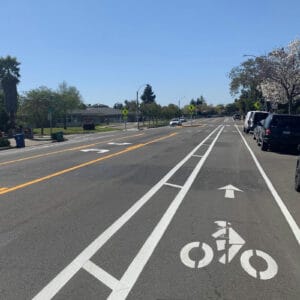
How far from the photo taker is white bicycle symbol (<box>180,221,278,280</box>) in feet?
20.2

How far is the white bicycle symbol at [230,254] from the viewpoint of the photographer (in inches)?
243

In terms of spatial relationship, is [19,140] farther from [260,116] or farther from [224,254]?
[224,254]

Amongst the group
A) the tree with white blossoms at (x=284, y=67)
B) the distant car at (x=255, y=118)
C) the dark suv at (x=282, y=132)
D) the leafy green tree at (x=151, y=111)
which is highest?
the tree with white blossoms at (x=284, y=67)

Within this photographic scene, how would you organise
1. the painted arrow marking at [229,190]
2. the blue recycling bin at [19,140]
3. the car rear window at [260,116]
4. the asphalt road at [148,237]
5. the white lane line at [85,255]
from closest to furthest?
the white lane line at [85,255], the asphalt road at [148,237], the painted arrow marking at [229,190], the blue recycling bin at [19,140], the car rear window at [260,116]

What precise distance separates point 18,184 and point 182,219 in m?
5.85

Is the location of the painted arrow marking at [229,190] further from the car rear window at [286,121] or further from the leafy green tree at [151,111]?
the leafy green tree at [151,111]

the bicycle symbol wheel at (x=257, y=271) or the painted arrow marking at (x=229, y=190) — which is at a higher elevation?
the bicycle symbol wheel at (x=257, y=271)

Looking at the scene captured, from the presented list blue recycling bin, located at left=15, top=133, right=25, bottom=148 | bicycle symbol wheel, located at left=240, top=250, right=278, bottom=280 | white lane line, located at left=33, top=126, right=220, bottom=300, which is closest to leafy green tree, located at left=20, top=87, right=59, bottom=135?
blue recycling bin, located at left=15, top=133, right=25, bottom=148

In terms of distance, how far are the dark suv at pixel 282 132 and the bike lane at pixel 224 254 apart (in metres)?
14.1

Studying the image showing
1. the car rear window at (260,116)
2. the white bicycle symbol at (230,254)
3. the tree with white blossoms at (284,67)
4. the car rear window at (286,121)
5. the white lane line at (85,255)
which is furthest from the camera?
the tree with white blossoms at (284,67)

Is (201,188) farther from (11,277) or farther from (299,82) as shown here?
(299,82)

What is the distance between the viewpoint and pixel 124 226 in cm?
845

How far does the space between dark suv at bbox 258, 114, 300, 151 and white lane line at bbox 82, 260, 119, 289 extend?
20137 millimetres

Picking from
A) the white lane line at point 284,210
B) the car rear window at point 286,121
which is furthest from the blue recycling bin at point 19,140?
the white lane line at point 284,210
